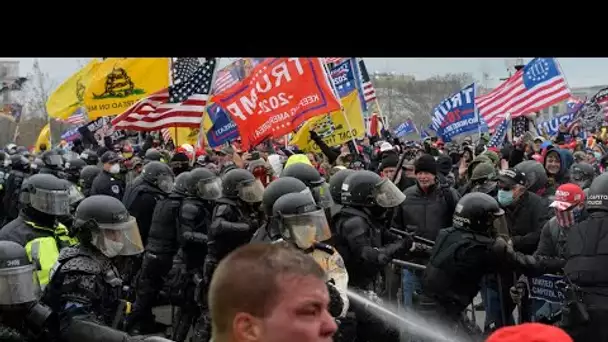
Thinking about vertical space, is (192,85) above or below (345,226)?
above

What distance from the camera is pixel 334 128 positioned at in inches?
563

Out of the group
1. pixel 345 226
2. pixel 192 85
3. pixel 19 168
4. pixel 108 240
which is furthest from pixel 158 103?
pixel 108 240

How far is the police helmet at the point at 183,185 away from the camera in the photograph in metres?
9.11

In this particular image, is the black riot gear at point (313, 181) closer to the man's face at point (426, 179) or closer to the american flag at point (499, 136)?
the man's face at point (426, 179)

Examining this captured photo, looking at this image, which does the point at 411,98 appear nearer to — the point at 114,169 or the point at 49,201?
the point at 114,169

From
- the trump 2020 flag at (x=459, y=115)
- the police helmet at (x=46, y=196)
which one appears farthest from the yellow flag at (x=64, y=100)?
the police helmet at (x=46, y=196)

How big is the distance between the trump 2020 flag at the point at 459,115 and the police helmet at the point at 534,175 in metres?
10.4

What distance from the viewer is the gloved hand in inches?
298

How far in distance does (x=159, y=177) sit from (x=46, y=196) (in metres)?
3.19

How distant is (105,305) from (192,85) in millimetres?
7433

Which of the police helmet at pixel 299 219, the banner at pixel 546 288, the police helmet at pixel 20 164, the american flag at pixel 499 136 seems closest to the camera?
the police helmet at pixel 299 219

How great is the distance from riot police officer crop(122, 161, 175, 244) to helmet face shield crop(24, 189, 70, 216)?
295 centimetres
